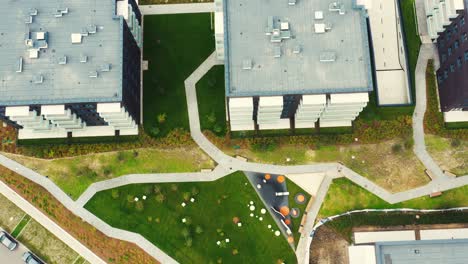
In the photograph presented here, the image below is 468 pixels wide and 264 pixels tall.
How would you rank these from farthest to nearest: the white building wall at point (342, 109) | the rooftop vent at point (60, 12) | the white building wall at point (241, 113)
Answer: the rooftop vent at point (60, 12) < the white building wall at point (241, 113) < the white building wall at point (342, 109)

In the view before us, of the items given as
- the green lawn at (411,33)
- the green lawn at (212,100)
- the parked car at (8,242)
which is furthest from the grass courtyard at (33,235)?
the green lawn at (411,33)

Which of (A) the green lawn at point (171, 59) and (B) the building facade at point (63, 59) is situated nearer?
(B) the building facade at point (63, 59)

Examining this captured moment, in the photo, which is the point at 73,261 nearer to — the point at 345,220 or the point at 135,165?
the point at 135,165

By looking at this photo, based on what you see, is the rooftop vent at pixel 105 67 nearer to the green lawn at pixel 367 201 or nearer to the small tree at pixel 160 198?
the small tree at pixel 160 198

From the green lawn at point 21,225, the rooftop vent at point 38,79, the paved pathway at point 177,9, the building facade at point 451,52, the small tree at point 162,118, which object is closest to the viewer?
the rooftop vent at point 38,79

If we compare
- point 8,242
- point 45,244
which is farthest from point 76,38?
point 8,242

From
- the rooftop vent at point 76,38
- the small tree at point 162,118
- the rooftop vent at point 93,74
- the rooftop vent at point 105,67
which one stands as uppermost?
the rooftop vent at point 76,38

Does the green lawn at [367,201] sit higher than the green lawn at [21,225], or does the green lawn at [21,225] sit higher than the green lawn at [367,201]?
the green lawn at [367,201]
